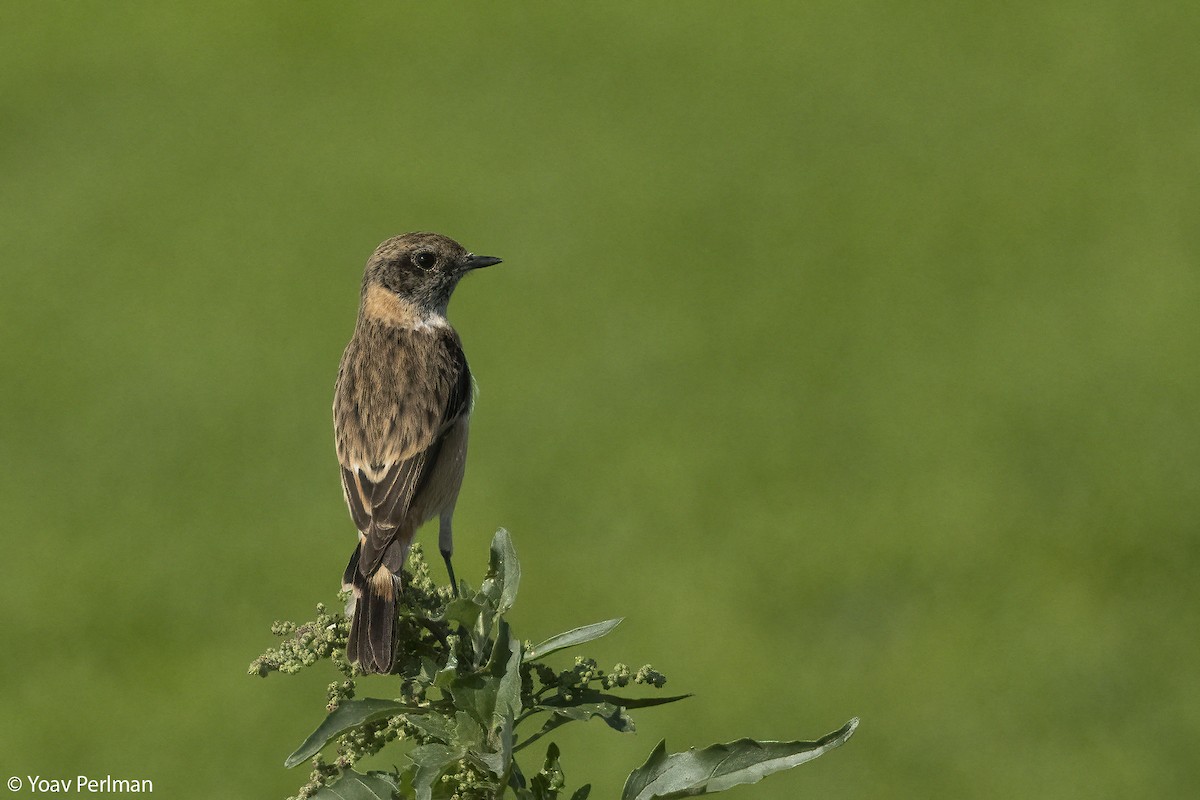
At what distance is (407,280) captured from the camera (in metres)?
6.85

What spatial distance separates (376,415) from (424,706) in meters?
2.78

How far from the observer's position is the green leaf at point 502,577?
4004 millimetres

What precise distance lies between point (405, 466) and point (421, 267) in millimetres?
1091

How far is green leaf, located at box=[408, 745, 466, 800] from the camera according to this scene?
344 centimetres

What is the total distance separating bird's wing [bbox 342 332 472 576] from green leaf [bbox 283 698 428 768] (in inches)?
68.1

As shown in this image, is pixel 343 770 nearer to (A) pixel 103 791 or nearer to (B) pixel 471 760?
(B) pixel 471 760

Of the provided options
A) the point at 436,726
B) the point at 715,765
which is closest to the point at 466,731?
the point at 436,726

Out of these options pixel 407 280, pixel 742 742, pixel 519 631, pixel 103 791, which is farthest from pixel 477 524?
pixel 742 742

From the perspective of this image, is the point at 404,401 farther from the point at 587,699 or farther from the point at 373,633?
the point at 587,699

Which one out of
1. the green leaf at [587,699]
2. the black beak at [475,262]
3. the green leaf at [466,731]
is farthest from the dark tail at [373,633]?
the black beak at [475,262]

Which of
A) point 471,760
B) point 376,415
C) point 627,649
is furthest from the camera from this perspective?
point 627,649

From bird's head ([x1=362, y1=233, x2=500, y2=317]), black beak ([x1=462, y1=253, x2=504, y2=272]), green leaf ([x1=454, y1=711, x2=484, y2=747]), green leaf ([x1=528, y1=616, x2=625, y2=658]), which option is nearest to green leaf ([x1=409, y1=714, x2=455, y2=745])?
green leaf ([x1=454, y1=711, x2=484, y2=747])

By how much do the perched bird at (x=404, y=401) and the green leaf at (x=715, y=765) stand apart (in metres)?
1.78

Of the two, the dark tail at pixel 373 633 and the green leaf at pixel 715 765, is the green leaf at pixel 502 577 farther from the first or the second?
the green leaf at pixel 715 765
